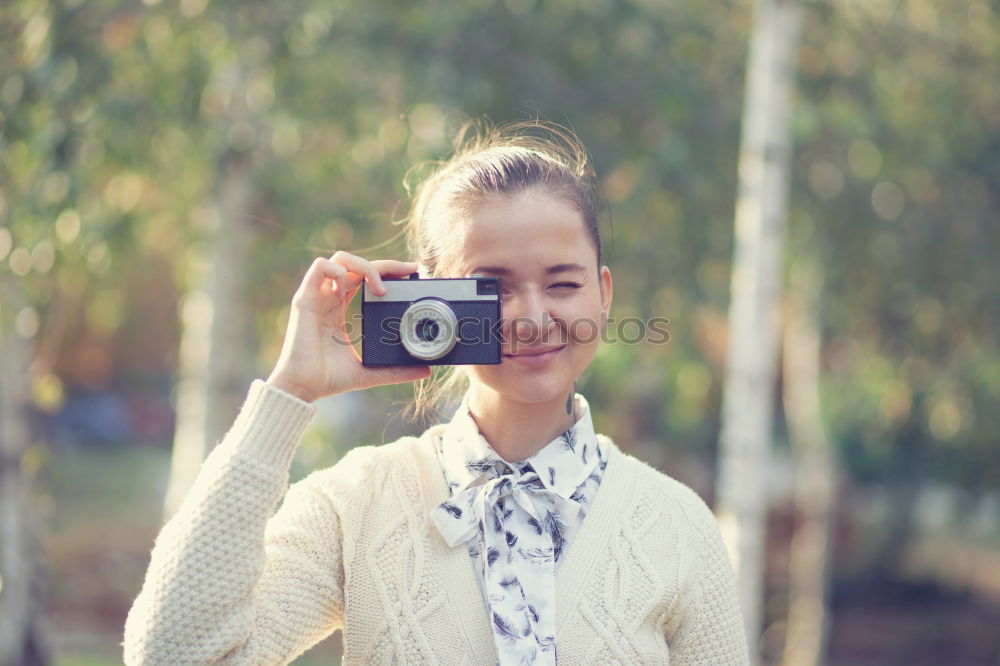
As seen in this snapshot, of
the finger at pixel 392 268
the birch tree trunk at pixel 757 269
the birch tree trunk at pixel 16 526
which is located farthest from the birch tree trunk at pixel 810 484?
the finger at pixel 392 268

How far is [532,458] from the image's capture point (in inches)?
69.4

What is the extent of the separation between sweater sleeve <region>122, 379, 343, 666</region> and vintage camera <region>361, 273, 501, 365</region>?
191 mm

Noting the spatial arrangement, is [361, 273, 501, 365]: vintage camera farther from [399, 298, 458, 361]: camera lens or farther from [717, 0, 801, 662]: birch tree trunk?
[717, 0, 801, 662]: birch tree trunk

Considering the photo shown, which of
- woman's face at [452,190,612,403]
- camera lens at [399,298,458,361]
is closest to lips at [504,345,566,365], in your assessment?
woman's face at [452,190,612,403]

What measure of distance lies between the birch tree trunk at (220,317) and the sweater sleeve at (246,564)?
3.06 m

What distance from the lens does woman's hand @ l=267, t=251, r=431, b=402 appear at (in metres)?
1.70

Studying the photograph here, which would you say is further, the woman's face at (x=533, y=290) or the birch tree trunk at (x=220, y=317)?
the birch tree trunk at (x=220, y=317)

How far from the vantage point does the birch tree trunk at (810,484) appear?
688 centimetres

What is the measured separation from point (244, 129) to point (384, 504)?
10.3 ft

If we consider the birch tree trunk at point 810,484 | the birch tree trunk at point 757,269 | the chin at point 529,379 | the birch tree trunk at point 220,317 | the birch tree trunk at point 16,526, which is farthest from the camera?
the birch tree trunk at point 810,484

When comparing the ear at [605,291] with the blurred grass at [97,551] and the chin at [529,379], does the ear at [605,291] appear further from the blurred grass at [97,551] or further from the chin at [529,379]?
the blurred grass at [97,551]

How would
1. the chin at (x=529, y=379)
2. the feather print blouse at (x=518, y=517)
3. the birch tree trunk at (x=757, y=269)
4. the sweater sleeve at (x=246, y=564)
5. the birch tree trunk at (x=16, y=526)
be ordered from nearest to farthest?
the sweater sleeve at (x=246, y=564) < the feather print blouse at (x=518, y=517) < the chin at (x=529, y=379) < the birch tree trunk at (x=757, y=269) < the birch tree trunk at (x=16, y=526)

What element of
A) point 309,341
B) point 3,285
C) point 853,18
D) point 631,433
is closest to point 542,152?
point 309,341

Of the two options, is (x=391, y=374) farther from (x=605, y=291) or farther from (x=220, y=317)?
(x=220, y=317)
